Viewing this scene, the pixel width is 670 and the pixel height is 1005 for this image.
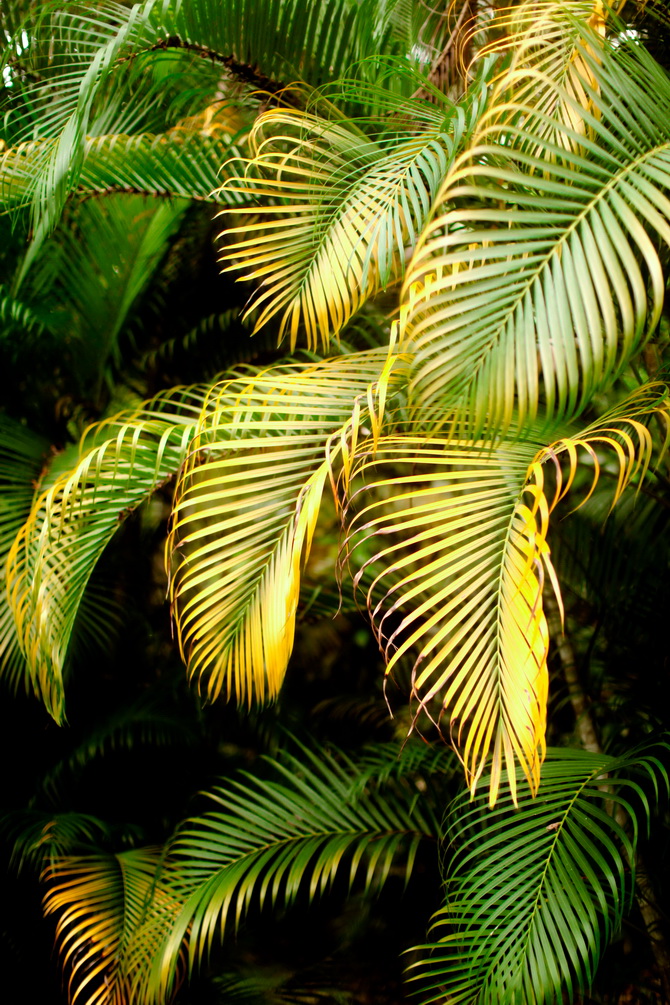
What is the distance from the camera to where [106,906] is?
1.35m

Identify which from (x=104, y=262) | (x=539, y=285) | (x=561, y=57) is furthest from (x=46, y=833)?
(x=561, y=57)

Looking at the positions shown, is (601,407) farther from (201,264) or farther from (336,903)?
(336,903)

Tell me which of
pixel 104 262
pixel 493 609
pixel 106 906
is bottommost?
pixel 106 906

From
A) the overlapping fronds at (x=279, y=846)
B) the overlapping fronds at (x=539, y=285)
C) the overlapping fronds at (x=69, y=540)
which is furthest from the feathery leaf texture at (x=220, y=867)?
the overlapping fronds at (x=539, y=285)

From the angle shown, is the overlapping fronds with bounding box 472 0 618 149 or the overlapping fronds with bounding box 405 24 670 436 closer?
the overlapping fronds with bounding box 405 24 670 436

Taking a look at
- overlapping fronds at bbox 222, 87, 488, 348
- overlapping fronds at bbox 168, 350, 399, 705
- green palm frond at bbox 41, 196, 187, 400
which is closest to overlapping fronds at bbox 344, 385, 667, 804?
overlapping fronds at bbox 168, 350, 399, 705

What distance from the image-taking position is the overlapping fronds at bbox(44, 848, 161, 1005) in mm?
1235

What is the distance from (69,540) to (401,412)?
2.07 ft

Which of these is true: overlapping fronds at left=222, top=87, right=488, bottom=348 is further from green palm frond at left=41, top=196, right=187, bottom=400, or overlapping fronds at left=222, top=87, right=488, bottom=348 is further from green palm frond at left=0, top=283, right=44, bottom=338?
green palm frond at left=0, top=283, right=44, bottom=338

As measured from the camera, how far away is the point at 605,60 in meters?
0.90

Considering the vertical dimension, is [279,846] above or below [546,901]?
below

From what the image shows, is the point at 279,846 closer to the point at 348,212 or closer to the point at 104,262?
the point at 348,212

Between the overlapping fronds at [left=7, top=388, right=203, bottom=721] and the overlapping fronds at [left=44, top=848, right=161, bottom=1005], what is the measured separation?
40 centimetres

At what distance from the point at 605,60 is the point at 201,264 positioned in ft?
4.67
